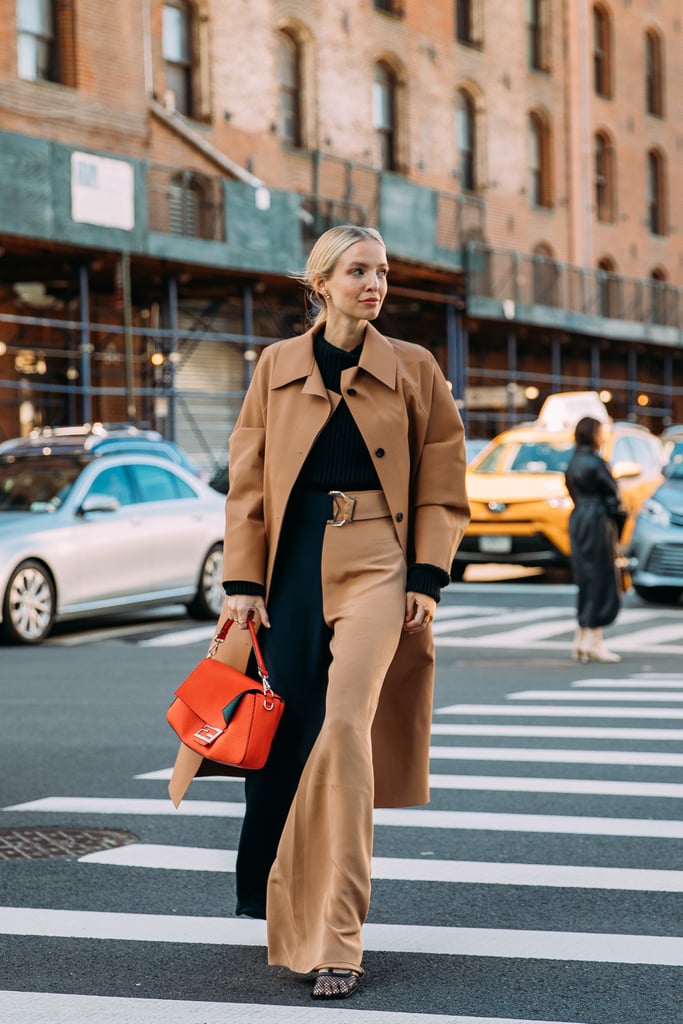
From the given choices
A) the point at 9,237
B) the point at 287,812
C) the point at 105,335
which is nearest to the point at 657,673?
the point at 287,812

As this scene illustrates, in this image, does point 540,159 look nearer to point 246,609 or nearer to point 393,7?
point 393,7

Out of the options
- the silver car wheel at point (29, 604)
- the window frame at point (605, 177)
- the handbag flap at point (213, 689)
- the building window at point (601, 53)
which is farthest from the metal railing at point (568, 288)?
the handbag flap at point (213, 689)

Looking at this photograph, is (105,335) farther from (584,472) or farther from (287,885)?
(287,885)

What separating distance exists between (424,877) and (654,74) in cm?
4841

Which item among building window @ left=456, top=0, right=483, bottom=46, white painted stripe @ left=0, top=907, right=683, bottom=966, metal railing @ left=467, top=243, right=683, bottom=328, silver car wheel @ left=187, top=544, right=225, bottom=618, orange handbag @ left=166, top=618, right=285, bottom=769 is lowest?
white painted stripe @ left=0, top=907, right=683, bottom=966

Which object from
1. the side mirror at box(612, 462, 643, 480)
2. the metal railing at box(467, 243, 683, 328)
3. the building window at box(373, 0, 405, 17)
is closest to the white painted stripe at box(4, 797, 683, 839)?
the side mirror at box(612, 462, 643, 480)

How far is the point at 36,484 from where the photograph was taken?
50.2 feet

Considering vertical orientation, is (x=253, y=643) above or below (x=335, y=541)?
below

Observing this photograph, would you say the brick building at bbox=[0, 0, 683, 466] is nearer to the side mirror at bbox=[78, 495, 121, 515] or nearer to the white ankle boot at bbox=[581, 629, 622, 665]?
the side mirror at bbox=[78, 495, 121, 515]

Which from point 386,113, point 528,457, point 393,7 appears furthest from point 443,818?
point 393,7

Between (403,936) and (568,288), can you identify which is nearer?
(403,936)

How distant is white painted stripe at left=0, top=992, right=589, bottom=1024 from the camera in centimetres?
431

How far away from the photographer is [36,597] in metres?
14.4

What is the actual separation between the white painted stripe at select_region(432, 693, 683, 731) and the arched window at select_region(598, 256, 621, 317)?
33.8 metres
